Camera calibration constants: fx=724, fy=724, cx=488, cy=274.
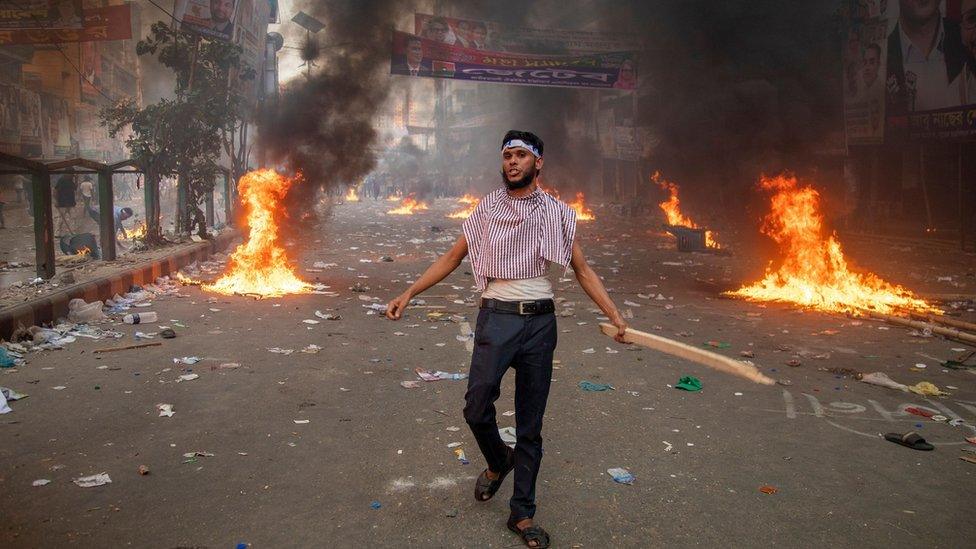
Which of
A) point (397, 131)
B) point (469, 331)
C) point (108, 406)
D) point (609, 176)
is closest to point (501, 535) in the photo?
point (108, 406)

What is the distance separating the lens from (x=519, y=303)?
303 centimetres

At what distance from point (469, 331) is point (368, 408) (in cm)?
267

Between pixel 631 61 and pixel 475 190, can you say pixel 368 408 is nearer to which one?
pixel 631 61

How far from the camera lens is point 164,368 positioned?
5.60m

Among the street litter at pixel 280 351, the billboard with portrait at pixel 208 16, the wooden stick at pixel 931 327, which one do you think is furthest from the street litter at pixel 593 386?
the billboard with portrait at pixel 208 16

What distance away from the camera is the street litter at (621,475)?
346 centimetres

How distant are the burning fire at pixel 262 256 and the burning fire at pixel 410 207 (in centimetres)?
1994

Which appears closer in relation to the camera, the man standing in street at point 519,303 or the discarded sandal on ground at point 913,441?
the man standing in street at point 519,303

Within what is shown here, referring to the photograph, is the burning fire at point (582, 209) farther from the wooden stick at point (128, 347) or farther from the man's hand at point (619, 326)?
the man's hand at point (619, 326)

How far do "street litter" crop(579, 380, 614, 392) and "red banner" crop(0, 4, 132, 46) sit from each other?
1639cm

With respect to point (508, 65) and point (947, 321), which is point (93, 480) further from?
point (508, 65)

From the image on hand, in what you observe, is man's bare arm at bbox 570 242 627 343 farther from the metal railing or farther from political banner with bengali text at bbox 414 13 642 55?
political banner with bengali text at bbox 414 13 642 55

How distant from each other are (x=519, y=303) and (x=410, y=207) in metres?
32.0

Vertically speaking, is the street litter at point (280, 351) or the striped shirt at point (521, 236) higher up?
the striped shirt at point (521, 236)
